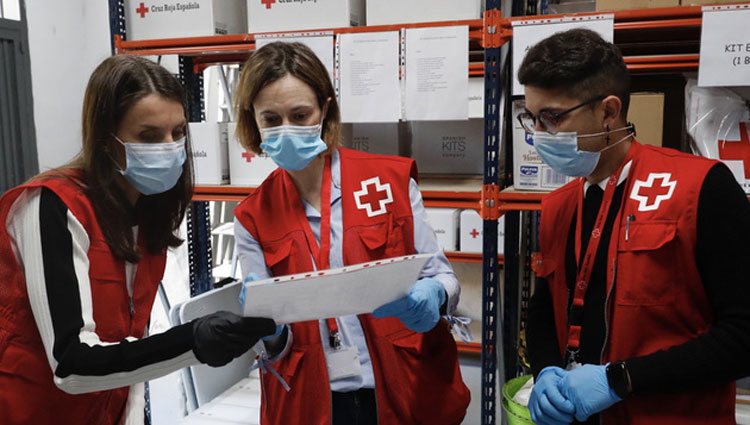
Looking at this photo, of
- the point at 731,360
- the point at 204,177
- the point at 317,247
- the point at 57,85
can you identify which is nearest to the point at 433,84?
the point at 317,247

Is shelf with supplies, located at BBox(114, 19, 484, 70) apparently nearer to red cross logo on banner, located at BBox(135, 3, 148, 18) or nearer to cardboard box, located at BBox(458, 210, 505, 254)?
red cross logo on banner, located at BBox(135, 3, 148, 18)

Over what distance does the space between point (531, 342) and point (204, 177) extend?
1.39 metres

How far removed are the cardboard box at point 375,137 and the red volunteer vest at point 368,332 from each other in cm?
92

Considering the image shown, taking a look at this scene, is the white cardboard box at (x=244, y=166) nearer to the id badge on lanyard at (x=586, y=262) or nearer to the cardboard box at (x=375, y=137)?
the cardboard box at (x=375, y=137)

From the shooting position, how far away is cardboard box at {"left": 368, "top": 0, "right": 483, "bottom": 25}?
1.89m

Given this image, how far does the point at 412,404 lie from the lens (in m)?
1.38

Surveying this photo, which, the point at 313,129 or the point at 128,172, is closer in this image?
the point at 128,172

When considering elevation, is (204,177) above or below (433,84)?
below

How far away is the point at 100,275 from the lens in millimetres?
1163

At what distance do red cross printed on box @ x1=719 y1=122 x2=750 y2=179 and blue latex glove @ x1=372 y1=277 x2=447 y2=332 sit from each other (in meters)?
0.94

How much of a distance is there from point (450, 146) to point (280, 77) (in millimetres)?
1180

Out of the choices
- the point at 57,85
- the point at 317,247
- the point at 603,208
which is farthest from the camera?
the point at 57,85

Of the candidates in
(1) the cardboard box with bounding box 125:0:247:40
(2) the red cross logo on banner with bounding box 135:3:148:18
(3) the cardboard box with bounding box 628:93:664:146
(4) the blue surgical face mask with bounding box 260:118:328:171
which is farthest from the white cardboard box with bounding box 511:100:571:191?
(2) the red cross logo on banner with bounding box 135:3:148:18

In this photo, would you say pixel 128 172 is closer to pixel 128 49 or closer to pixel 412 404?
pixel 412 404
